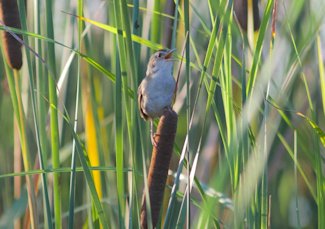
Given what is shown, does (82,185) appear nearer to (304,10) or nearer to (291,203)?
(291,203)

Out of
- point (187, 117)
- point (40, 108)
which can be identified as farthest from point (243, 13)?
point (40, 108)

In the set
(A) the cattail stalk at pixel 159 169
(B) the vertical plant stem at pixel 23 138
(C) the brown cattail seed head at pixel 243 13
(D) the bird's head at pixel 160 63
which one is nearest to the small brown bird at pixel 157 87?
(D) the bird's head at pixel 160 63

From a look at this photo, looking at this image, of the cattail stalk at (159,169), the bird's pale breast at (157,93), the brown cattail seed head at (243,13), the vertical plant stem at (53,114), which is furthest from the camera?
the bird's pale breast at (157,93)

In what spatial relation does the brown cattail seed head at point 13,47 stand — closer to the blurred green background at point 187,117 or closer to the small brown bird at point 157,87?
the blurred green background at point 187,117

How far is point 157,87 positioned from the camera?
2252mm

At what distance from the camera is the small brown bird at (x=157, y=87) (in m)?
2.19

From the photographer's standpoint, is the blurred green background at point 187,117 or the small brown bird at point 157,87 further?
the small brown bird at point 157,87

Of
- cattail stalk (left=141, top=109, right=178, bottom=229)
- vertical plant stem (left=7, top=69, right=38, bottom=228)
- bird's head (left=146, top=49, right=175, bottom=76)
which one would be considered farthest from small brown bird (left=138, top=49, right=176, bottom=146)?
cattail stalk (left=141, top=109, right=178, bottom=229)

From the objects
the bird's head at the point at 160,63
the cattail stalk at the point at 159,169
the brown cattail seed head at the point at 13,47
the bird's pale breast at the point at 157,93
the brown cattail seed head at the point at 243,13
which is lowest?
the cattail stalk at the point at 159,169

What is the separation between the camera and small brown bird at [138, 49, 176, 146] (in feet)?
7.17

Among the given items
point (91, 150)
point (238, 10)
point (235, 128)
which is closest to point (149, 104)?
point (91, 150)

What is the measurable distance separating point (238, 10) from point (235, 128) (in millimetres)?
383

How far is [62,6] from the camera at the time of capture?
223 cm

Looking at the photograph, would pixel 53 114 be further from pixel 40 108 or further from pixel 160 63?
pixel 160 63
